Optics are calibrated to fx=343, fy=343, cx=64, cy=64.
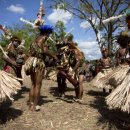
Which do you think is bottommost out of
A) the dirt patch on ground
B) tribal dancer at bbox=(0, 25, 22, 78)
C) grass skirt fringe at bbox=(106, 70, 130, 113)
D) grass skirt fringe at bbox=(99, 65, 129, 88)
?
the dirt patch on ground

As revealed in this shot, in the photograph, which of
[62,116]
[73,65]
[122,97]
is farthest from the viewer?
[73,65]

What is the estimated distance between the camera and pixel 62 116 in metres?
6.55

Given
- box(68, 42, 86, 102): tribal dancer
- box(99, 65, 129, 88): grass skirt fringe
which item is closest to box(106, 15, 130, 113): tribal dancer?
box(99, 65, 129, 88): grass skirt fringe


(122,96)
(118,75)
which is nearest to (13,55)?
(118,75)

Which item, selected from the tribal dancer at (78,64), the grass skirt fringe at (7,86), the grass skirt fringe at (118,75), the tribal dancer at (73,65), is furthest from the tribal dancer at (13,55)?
the grass skirt fringe at (118,75)

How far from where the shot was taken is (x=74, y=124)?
19.8 ft

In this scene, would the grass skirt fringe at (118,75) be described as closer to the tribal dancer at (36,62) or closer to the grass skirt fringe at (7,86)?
the tribal dancer at (36,62)

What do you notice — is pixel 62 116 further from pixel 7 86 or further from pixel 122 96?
pixel 122 96

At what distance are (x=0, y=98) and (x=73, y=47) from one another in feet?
9.39

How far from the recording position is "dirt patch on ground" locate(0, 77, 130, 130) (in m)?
5.91

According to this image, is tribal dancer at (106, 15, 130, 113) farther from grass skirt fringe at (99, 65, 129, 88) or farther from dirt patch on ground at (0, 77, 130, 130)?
dirt patch on ground at (0, 77, 130, 130)

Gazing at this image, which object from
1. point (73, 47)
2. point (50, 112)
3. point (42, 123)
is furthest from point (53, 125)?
point (73, 47)

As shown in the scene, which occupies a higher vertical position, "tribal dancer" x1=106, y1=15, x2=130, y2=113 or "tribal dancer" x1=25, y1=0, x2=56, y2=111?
"tribal dancer" x1=25, y1=0, x2=56, y2=111

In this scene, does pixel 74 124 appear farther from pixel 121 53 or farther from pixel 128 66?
pixel 121 53
